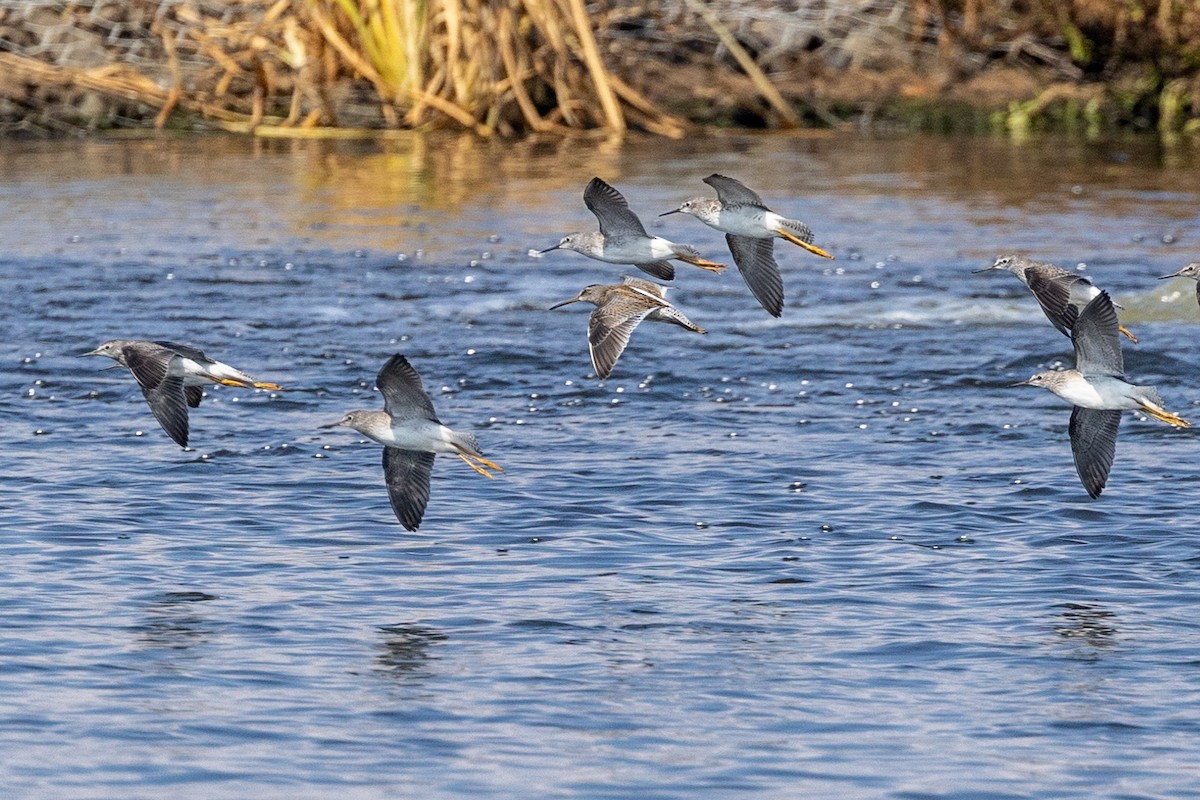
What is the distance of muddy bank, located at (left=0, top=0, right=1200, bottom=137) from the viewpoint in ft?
98.7

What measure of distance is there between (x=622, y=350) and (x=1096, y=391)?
254 cm

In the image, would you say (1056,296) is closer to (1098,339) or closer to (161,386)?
(1098,339)

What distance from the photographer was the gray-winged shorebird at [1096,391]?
968cm

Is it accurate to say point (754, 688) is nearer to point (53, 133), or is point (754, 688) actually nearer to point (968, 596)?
point (968, 596)

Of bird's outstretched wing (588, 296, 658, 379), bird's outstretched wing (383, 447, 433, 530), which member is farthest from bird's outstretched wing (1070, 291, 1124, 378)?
bird's outstretched wing (383, 447, 433, 530)

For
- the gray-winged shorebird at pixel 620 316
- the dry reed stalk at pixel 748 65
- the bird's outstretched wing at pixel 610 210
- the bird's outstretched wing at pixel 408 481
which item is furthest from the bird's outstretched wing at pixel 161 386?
the dry reed stalk at pixel 748 65

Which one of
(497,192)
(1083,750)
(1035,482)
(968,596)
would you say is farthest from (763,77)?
(1083,750)

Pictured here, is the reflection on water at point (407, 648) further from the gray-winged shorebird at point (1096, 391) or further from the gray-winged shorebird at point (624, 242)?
the gray-winged shorebird at point (1096, 391)

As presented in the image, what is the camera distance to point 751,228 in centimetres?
1102

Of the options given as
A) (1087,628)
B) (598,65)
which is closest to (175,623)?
(1087,628)

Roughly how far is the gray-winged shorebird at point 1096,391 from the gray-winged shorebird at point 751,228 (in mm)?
1665

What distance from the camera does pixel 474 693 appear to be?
28.2 ft

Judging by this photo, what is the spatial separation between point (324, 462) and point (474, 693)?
463 centimetres

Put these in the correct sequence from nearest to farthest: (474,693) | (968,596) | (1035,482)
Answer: (474,693) < (968,596) < (1035,482)
